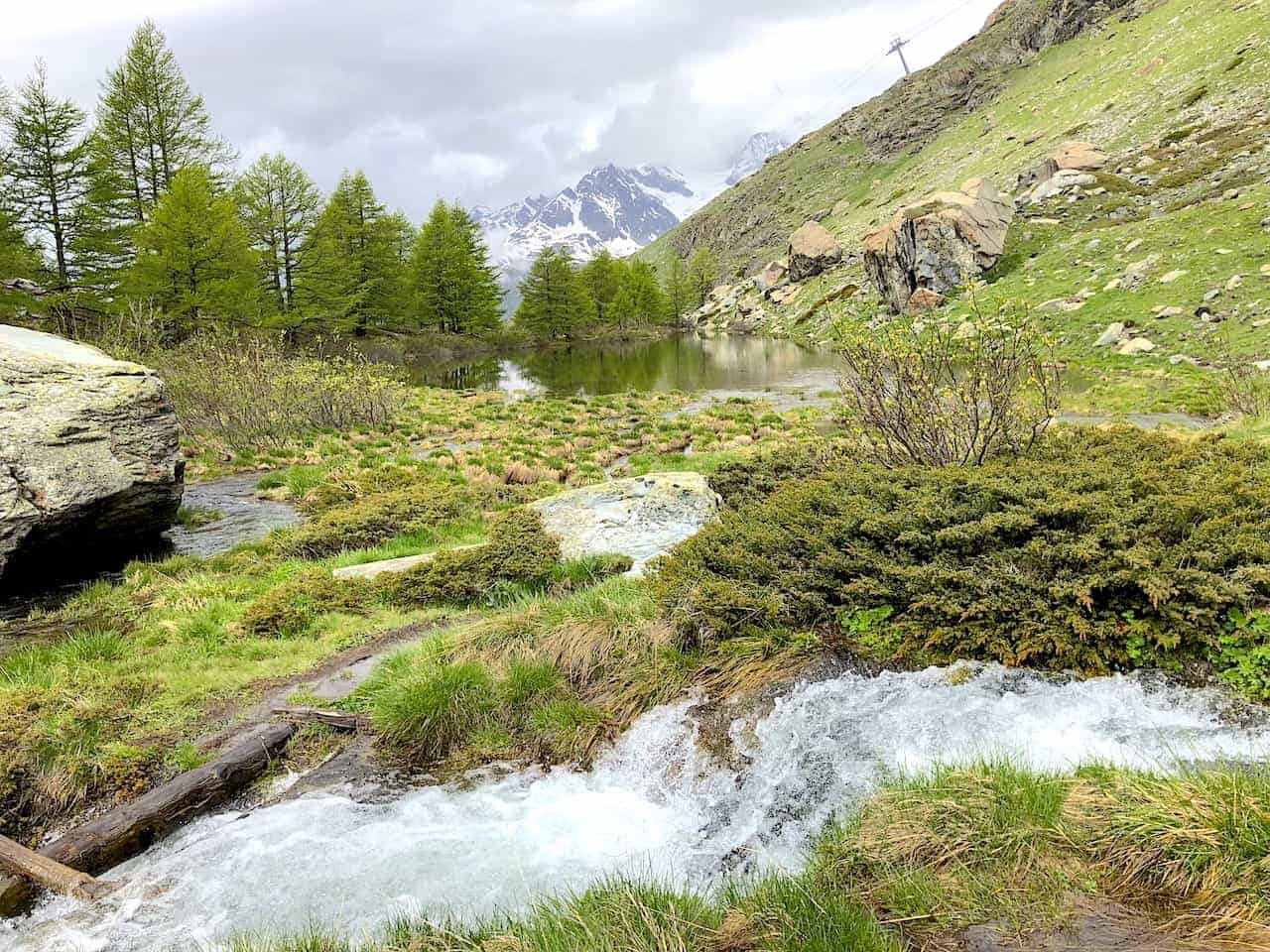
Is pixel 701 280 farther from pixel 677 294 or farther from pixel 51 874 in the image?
pixel 51 874

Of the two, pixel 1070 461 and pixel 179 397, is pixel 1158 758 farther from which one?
pixel 179 397

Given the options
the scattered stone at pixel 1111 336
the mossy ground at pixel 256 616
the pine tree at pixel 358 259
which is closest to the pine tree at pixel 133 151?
the pine tree at pixel 358 259

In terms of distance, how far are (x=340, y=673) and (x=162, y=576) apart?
4945mm

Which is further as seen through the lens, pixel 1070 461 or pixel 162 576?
pixel 162 576

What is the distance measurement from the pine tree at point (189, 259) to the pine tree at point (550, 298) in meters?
40.7

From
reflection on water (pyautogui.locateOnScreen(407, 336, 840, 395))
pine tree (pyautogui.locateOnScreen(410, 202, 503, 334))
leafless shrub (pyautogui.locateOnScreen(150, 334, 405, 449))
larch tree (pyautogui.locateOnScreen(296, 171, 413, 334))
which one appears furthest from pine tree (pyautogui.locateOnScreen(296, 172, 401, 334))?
leafless shrub (pyautogui.locateOnScreen(150, 334, 405, 449))

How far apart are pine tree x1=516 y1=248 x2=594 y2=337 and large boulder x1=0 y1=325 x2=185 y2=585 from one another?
2487 inches

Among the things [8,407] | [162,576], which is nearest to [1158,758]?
[162,576]

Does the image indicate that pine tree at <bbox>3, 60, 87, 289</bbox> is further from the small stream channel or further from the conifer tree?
the conifer tree

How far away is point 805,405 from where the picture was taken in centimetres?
2517

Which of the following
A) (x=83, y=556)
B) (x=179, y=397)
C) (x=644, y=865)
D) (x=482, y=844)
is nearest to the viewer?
(x=644, y=865)

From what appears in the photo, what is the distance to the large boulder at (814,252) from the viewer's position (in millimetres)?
71812

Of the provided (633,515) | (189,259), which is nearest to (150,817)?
(633,515)

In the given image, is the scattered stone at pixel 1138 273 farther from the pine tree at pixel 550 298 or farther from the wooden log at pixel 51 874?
the pine tree at pixel 550 298
